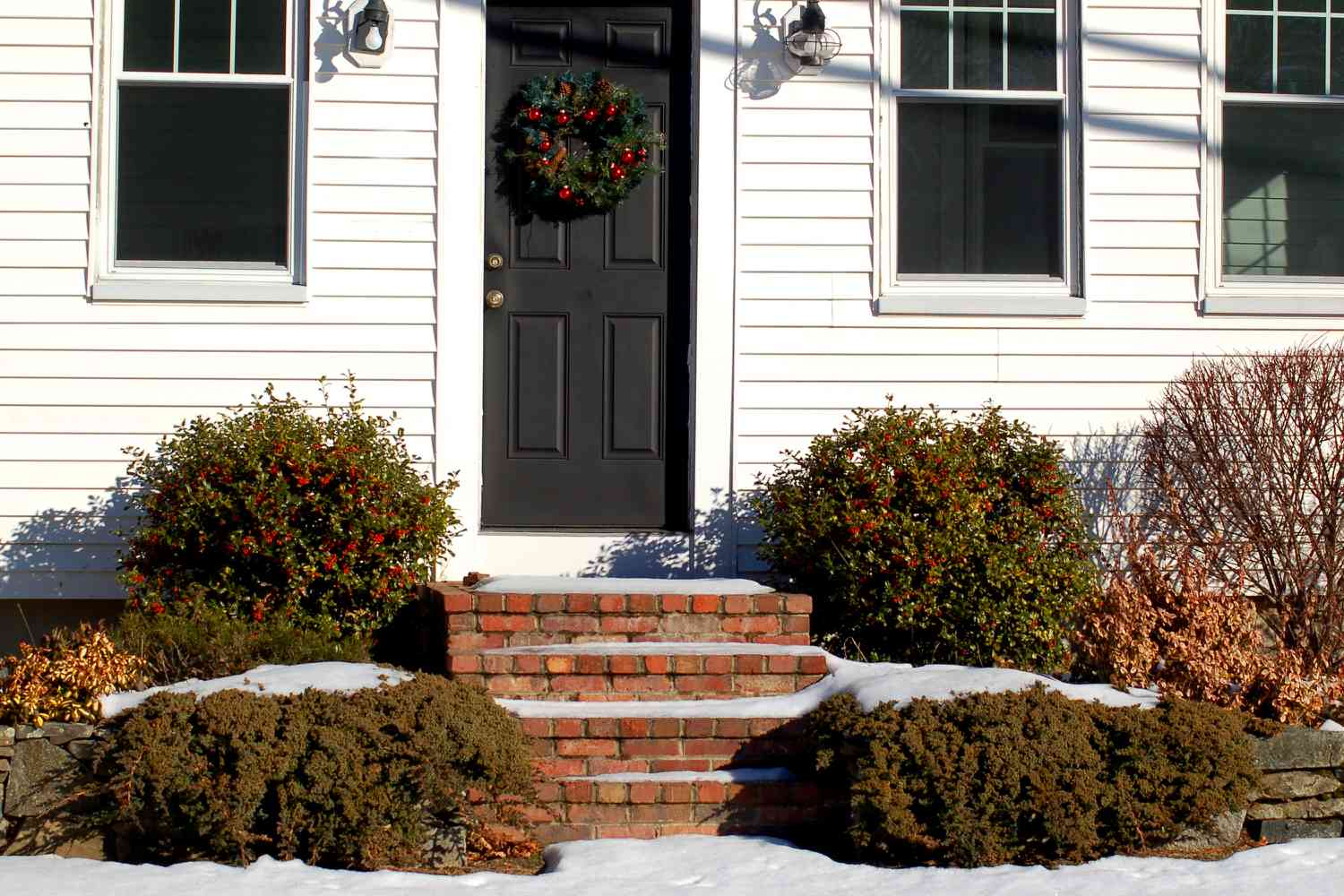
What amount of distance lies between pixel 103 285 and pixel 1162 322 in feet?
16.1

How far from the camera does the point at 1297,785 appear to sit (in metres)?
4.76

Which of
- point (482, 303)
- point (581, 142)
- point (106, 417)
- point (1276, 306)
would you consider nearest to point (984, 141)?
point (1276, 306)

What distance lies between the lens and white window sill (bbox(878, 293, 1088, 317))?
6461 mm

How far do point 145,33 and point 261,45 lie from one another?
1.76 ft

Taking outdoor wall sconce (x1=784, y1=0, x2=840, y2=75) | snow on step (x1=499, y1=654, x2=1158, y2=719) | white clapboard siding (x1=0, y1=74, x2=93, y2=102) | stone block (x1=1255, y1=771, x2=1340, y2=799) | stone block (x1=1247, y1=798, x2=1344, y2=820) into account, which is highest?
outdoor wall sconce (x1=784, y1=0, x2=840, y2=75)

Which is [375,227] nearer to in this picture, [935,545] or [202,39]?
[202,39]

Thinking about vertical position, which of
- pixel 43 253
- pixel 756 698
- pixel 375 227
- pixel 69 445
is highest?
pixel 375 227

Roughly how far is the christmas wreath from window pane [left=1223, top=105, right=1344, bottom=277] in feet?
9.23

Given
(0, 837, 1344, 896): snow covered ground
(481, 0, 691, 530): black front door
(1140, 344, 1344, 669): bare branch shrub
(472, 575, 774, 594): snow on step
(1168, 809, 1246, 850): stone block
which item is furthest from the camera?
(481, 0, 691, 530): black front door

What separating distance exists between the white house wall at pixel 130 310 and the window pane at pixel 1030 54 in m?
2.74

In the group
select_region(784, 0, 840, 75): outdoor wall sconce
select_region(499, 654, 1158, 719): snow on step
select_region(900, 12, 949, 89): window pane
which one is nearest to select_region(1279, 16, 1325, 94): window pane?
select_region(900, 12, 949, 89): window pane

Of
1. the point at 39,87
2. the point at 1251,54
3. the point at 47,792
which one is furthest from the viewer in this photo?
the point at 1251,54

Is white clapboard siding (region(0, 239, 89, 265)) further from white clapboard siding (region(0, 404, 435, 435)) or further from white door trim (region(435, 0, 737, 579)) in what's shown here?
white door trim (region(435, 0, 737, 579))

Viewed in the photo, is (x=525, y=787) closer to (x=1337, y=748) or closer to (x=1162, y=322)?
(x=1337, y=748)
